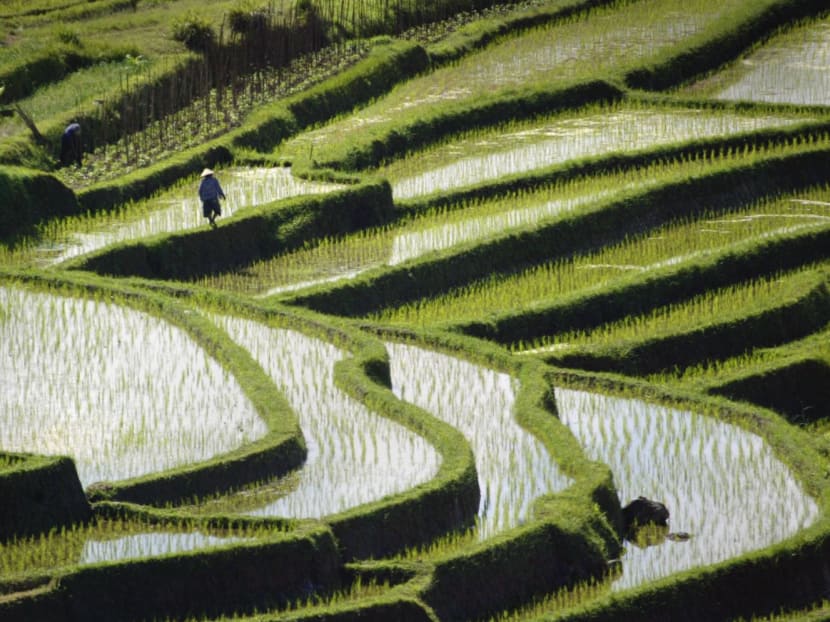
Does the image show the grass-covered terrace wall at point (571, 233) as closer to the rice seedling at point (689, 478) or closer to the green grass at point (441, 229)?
Answer: the green grass at point (441, 229)

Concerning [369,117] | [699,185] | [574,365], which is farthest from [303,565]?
[369,117]

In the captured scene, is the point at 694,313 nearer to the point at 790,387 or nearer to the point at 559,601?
the point at 790,387

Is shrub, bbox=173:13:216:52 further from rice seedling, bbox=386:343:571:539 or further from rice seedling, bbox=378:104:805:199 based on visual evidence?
rice seedling, bbox=386:343:571:539

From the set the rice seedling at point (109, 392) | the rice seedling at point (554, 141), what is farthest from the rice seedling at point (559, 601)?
the rice seedling at point (554, 141)

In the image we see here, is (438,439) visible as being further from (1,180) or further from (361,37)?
(361,37)

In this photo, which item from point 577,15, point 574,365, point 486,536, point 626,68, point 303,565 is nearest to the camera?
point 303,565

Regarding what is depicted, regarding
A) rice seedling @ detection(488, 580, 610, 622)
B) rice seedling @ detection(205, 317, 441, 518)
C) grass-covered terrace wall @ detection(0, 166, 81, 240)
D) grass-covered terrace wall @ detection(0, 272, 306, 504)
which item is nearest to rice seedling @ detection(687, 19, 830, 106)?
grass-covered terrace wall @ detection(0, 166, 81, 240)

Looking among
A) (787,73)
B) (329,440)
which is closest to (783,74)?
(787,73)
